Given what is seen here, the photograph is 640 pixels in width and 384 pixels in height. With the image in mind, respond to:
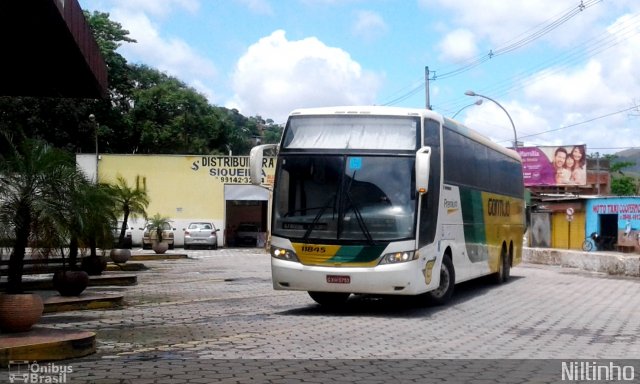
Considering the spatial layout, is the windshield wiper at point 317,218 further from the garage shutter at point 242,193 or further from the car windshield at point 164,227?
the garage shutter at point 242,193

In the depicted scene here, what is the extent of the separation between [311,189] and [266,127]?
97496 mm

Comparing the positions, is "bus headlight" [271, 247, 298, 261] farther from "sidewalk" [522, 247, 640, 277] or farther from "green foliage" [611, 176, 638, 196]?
"green foliage" [611, 176, 638, 196]

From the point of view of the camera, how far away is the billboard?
5844 cm

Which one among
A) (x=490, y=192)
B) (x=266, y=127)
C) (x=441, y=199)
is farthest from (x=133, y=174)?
(x=266, y=127)

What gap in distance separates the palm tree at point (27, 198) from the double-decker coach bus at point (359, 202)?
3.48m

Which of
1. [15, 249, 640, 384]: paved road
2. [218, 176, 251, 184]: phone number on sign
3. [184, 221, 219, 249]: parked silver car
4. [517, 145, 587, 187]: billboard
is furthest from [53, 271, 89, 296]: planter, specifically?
[517, 145, 587, 187]: billboard

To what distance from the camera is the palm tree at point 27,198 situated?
32.6ft

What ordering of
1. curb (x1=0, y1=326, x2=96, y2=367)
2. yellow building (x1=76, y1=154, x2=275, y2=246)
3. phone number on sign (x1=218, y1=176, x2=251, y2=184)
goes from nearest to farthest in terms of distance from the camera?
curb (x1=0, y1=326, x2=96, y2=367) → yellow building (x1=76, y1=154, x2=275, y2=246) → phone number on sign (x1=218, y1=176, x2=251, y2=184)

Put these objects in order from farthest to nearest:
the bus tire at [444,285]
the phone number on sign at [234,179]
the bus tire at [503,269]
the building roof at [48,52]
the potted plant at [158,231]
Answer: the phone number on sign at [234,179]
the potted plant at [158,231]
the bus tire at [503,269]
the bus tire at [444,285]
the building roof at [48,52]

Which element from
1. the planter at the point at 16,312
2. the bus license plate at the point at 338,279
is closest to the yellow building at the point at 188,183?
the bus license plate at the point at 338,279

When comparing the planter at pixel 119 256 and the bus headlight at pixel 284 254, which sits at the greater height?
the bus headlight at pixel 284 254

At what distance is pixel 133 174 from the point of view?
147 feet

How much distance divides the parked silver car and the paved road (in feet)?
80.1

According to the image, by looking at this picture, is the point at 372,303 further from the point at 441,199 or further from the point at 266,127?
the point at 266,127
